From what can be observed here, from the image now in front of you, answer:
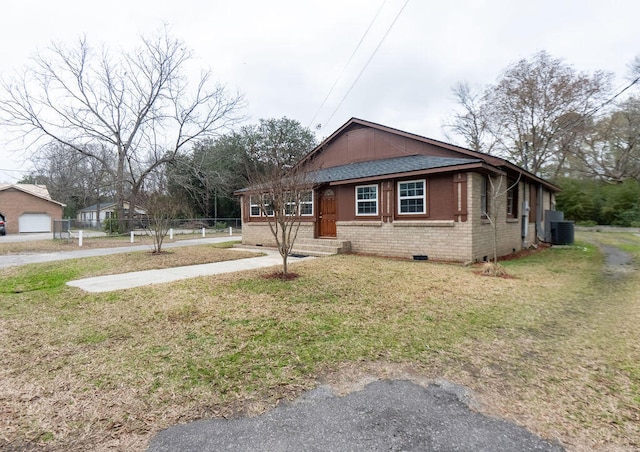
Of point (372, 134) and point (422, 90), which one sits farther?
point (422, 90)

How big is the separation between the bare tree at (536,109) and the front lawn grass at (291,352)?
71.2ft

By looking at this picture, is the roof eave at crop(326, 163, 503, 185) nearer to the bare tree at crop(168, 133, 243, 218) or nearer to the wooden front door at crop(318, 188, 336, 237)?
the wooden front door at crop(318, 188, 336, 237)

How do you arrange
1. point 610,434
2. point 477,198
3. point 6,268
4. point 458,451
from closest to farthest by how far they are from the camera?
point 458,451 < point 610,434 < point 6,268 < point 477,198

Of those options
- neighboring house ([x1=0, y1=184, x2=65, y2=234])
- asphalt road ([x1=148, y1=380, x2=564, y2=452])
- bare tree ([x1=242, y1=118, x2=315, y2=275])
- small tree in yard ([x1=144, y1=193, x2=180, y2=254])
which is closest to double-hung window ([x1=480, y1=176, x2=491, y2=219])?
bare tree ([x1=242, y1=118, x2=315, y2=275])

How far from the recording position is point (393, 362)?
3.12 metres

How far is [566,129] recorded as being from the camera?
71.8 ft

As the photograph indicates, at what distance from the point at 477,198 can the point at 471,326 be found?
6264 mm

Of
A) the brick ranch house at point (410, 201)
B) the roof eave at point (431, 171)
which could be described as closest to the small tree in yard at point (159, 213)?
the brick ranch house at point (410, 201)

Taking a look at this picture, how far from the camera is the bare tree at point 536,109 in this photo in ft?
73.4

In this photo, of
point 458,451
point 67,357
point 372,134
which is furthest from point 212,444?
point 372,134

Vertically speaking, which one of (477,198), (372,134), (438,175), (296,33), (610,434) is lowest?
(610,434)

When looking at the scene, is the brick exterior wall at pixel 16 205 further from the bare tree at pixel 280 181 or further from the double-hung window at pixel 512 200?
the double-hung window at pixel 512 200

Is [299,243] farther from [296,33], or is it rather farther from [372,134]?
[296,33]

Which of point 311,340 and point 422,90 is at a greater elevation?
point 422,90
